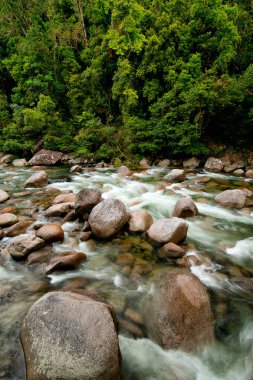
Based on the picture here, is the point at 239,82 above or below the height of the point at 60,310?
Result: above

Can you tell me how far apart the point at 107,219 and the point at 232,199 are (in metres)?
3.95

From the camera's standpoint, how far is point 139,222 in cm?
523

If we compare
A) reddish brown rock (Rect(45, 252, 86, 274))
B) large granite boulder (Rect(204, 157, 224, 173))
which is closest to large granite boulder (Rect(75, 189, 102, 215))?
reddish brown rock (Rect(45, 252, 86, 274))

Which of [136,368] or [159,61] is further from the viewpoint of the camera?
[159,61]

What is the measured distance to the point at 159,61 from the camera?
13281 mm

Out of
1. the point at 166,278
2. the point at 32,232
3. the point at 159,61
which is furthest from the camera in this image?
the point at 159,61

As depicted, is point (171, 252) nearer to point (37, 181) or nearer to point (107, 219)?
point (107, 219)

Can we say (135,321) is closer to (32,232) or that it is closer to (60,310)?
(60,310)

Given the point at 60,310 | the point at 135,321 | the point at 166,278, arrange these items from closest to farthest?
1. the point at 60,310
2. the point at 135,321
3. the point at 166,278

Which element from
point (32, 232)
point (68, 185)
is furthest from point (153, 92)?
point (32, 232)

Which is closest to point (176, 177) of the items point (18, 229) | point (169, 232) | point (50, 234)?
point (169, 232)

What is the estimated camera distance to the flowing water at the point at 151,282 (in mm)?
2580

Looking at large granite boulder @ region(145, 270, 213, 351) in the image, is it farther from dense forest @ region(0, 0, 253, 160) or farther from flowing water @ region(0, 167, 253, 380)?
dense forest @ region(0, 0, 253, 160)

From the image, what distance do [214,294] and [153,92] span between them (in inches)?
482
